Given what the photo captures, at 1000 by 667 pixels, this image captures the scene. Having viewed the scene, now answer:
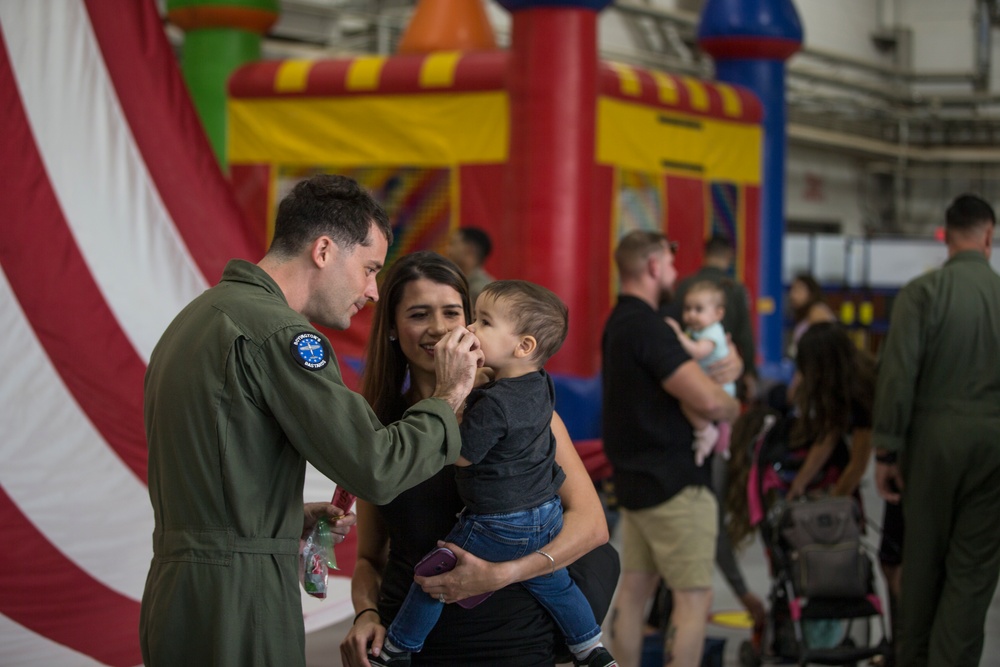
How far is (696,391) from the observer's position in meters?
2.91

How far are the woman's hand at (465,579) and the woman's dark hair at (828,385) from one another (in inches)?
79.4

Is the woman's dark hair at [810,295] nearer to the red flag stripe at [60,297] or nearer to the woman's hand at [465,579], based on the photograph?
the red flag stripe at [60,297]

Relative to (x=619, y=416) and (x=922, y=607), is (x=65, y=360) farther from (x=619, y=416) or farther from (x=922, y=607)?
(x=922, y=607)

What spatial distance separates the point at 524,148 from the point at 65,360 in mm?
2411

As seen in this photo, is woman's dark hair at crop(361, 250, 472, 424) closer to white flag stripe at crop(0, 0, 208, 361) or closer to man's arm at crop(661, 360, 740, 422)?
man's arm at crop(661, 360, 740, 422)

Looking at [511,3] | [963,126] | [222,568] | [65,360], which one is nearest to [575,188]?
[511,3]

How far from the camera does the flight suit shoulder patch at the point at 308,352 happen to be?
1.47 metres

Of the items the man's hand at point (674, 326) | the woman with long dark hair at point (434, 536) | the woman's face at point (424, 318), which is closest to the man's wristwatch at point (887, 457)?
the man's hand at point (674, 326)

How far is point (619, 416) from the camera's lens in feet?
10.1

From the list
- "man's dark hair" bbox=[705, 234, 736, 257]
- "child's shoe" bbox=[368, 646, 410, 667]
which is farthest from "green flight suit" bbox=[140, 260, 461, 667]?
"man's dark hair" bbox=[705, 234, 736, 257]

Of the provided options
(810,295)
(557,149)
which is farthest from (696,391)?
(810,295)

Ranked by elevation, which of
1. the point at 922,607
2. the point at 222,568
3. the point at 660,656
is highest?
the point at 222,568

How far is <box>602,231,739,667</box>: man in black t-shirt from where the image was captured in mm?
2955

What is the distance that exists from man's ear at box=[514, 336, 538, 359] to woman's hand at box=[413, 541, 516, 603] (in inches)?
12.5
